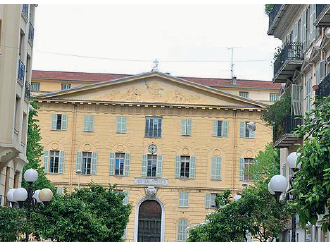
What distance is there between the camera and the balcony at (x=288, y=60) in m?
38.6

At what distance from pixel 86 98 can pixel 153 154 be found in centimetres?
742

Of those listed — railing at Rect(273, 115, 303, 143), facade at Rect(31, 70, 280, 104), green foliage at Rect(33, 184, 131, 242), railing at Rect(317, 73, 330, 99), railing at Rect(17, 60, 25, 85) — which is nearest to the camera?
green foliage at Rect(33, 184, 131, 242)

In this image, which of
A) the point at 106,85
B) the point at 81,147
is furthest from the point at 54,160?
the point at 106,85

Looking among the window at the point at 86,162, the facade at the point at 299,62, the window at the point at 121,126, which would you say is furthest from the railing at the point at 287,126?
the window at the point at 121,126

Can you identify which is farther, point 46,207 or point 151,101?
point 151,101

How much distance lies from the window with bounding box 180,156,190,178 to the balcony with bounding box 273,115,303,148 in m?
34.0

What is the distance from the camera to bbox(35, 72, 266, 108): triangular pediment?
7619 cm

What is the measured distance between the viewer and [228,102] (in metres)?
76.3

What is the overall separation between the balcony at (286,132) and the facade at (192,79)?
4126 cm

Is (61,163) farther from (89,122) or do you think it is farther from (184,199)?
(184,199)

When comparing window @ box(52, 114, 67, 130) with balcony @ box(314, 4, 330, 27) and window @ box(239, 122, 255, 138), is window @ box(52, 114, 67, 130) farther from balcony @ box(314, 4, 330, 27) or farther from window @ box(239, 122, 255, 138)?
balcony @ box(314, 4, 330, 27)

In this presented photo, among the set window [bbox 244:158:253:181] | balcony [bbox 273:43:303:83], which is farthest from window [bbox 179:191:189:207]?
balcony [bbox 273:43:303:83]
